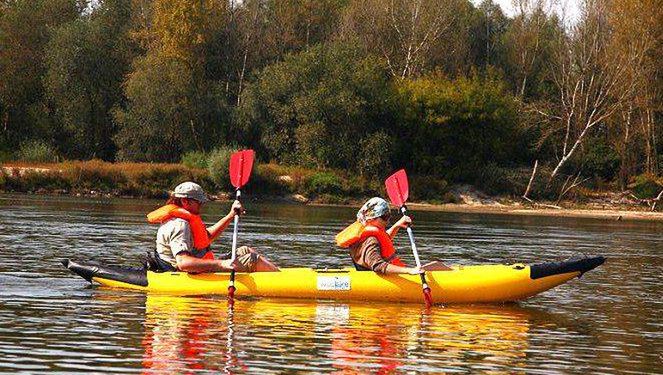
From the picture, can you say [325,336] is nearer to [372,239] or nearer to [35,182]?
[372,239]

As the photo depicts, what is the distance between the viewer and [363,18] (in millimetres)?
56250

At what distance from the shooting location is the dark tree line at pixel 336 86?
50.0 m

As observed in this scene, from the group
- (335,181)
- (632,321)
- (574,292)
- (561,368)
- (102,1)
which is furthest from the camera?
(102,1)

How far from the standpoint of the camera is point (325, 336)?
11.9 meters

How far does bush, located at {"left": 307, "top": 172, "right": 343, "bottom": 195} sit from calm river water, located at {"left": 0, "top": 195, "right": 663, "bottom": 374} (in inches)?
997

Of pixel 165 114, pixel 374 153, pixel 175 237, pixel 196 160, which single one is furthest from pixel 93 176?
pixel 175 237

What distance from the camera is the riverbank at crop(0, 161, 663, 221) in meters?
45.2

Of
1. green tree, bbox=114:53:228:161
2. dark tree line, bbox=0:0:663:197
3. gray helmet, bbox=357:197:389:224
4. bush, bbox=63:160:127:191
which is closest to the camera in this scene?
gray helmet, bbox=357:197:389:224

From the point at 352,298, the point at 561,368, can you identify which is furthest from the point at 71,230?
the point at 561,368

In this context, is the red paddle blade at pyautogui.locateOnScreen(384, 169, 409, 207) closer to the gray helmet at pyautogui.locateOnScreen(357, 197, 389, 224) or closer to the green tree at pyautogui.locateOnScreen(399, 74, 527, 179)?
the gray helmet at pyautogui.locateOnScreen(357, 197, 389, 224)

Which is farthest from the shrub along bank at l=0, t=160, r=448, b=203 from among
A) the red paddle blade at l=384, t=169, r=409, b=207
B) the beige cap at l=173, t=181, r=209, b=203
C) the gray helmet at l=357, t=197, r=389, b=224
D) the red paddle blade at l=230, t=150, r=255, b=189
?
the gray helmet at l=357, t=197, r=389, b=224

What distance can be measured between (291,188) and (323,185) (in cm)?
127

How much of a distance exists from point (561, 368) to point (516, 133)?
4343cm

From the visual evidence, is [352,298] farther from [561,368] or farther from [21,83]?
[21,83]
